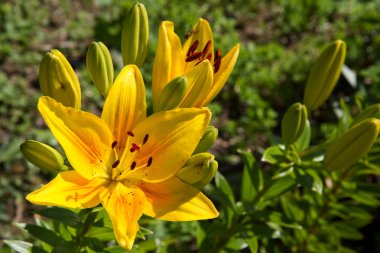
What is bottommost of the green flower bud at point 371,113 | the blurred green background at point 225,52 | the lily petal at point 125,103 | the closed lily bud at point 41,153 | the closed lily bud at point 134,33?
the blurred green background at point 225,52

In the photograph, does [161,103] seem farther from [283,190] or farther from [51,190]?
[283,190]

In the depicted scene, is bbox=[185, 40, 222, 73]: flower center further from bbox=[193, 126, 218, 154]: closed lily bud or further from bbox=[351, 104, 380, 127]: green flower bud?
bbox=[351, 104, 380, 127]: green flower bud

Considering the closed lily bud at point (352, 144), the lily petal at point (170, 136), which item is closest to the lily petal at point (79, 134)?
the lily petal at point (170, 136)

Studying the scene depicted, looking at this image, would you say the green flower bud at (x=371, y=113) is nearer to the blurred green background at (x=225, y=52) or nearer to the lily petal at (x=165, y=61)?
the lily petal at (x=165, y=61)

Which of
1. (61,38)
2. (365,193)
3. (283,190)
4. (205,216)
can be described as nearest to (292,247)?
(365,193)

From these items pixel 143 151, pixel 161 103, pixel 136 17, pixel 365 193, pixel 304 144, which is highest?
pixel 136 17

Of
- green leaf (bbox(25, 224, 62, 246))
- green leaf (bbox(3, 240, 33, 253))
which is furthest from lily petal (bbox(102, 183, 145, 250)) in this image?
green leaf (bbox(3, 240, 33, 253))

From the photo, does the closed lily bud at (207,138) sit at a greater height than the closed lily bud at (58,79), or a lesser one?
lesser
